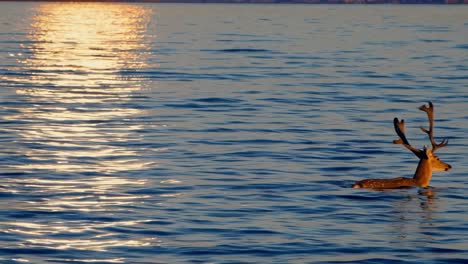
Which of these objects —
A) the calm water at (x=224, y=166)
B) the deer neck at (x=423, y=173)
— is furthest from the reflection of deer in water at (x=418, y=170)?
the calm water at (x=224, y=166)

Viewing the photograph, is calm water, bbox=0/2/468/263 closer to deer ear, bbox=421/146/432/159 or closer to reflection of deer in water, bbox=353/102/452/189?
reflection of deer in water, bbox=353/102/452/189

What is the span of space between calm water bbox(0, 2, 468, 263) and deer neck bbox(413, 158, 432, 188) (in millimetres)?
180

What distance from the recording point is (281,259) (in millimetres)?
17203

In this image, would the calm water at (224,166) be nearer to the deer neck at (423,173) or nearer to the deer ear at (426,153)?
the deer neck at (423,173)

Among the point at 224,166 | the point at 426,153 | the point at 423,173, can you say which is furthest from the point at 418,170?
the point at 224,166

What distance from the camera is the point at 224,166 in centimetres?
2581

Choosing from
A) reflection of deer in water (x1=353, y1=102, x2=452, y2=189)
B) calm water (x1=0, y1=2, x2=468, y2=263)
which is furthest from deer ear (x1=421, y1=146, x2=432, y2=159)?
calm water (x1=0, y1=2, x2=468, y2=263)

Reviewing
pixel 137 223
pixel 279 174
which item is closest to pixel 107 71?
pixel 279 174

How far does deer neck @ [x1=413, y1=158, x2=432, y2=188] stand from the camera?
2288 cm

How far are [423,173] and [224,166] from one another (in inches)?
182

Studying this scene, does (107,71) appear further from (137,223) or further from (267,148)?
(137,223)

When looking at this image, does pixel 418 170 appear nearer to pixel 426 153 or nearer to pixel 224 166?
pixel 426 153

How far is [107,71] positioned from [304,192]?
3337 centimetres

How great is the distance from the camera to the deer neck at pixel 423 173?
901 inches
